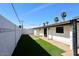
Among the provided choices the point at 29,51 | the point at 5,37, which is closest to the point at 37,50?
the point at 29,51

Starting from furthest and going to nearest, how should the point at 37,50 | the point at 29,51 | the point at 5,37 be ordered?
the point at 37,50
the point at 29,51
the point at 5,37

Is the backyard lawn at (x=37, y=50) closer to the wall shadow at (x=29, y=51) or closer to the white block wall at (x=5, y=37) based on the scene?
the wall shadow at (x=29, y=51)

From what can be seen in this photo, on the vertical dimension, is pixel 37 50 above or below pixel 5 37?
below

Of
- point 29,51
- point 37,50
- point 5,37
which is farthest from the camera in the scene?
point 37,50

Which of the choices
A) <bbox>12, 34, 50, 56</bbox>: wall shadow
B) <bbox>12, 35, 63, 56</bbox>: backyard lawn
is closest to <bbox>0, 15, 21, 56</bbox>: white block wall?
<bbox>12, 34, 50, 56</bbox>: wall shadow

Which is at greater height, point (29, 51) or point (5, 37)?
point (5, 37)

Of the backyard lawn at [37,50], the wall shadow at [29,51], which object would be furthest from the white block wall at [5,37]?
the backyard lawn at [37,50]

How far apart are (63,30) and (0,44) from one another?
37.8 feet

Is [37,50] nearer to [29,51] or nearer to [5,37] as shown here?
[29,51]

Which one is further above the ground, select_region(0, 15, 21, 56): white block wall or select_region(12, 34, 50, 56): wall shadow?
select_region(0, 15, 21, 56): white block wall

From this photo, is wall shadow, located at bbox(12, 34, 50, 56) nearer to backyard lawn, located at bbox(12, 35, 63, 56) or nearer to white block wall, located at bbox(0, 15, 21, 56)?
backyard lawn, located at bbox(12, 35, 63, 56)

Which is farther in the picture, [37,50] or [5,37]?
[37,50]

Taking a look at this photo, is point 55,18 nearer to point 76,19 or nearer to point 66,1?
point 76,19

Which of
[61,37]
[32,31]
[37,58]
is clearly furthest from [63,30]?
[32,31]
